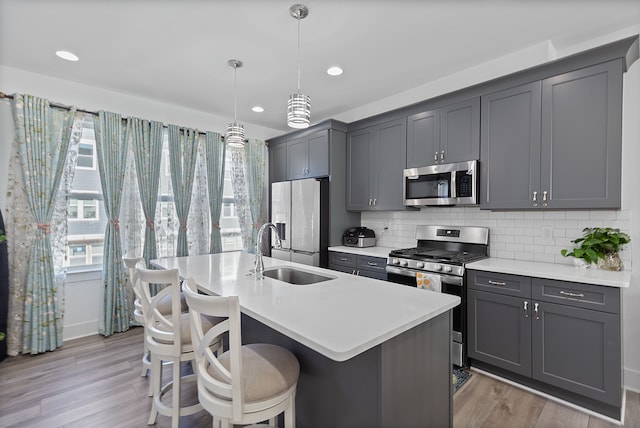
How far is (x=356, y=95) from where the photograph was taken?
12.4ft

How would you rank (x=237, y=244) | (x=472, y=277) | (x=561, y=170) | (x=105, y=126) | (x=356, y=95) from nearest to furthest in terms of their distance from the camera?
(x=561, y=170) → (x=472, y=277) → (x=105, y=126) → (x=356, y=95) → (x=237, y=244)

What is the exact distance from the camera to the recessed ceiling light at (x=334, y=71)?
300 centimetres

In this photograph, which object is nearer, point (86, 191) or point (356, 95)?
point (86, 191)

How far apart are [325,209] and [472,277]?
1.96 meters

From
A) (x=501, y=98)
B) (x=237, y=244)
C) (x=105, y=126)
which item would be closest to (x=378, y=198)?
(x=501, y=98)

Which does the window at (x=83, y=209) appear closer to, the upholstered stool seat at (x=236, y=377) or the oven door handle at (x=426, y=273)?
the upholstered stool seat at (x=236, y=377)

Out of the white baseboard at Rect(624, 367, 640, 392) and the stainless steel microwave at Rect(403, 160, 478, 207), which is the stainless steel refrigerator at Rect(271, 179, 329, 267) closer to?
the stainless steel microwave at Rect(403, 160, 478, 207)

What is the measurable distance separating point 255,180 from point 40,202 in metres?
2.49

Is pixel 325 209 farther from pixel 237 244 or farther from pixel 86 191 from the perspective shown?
pixel 86 191

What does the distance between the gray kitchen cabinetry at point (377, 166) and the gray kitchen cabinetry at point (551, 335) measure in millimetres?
1405

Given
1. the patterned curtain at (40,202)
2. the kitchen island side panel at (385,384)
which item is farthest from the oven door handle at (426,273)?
the patterned curtain at (40,202)

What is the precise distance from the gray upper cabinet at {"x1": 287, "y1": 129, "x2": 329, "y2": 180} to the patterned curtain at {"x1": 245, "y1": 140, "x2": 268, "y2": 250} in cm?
48

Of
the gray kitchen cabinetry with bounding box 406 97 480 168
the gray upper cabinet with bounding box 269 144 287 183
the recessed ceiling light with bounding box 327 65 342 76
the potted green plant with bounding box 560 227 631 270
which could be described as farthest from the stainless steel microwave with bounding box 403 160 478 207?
the gray upper cabinet with bounding box 269 144 287 183

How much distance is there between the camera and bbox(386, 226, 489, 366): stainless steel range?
2.65m
